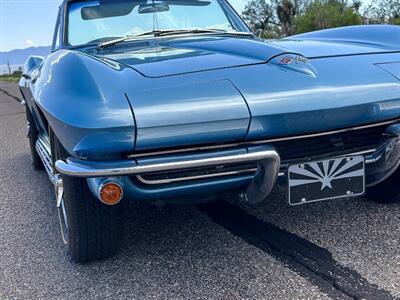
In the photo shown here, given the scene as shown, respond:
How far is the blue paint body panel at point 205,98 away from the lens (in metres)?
2.04

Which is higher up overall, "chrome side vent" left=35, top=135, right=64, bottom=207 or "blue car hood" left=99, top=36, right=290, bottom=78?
"blue car hood" left=99, top=36, right=290, bottom=78

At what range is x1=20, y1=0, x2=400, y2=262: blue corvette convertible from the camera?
2047 millimetres

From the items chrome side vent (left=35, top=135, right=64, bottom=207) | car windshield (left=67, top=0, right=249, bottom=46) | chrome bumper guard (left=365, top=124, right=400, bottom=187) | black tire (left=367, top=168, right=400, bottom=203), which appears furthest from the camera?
car windshield (left=67, top=0, right=249, bottom=46)

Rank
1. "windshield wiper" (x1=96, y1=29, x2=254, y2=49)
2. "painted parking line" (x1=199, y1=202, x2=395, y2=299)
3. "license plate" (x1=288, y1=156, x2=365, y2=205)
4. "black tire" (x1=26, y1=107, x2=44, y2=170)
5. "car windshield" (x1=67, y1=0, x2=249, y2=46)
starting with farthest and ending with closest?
"black tire" (x1=26, y1=107, x2=44, y2=170), "car windshield" (x1=67, y1=0, x2=249, y2=46), "windshield wiper" (x1=96, y1=29, x2=254, y2=49), "license plate" (x1=288, y1=156, x2=365, y2=205), "painted parking line" (x1=199, y1=202, x2=395, y2=299)

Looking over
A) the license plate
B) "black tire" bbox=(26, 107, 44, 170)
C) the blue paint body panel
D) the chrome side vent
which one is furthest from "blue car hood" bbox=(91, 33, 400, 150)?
"black tire" bbox=(26, 107, 44, 170)

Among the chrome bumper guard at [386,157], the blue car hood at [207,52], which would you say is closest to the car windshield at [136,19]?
the blue car hood at [207,52]

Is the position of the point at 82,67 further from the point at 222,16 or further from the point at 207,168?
the point at 222,16

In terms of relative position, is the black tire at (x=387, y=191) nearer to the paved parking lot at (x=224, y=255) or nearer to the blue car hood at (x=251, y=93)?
the paved parking lot at (x=224, y=255)

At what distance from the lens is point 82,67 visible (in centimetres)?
228

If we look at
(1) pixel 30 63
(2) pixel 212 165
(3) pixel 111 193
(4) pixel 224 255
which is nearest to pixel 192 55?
(2) pixel 212 165

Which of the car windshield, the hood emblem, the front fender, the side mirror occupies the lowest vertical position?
the side mirror

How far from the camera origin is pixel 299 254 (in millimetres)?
2523

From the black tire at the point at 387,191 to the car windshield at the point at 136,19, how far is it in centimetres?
143

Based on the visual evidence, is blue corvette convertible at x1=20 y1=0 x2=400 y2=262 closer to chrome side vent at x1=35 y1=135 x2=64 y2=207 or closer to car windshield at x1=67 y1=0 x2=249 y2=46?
chrome side vent at x1=35 y1=135 x2=64 y2=207
